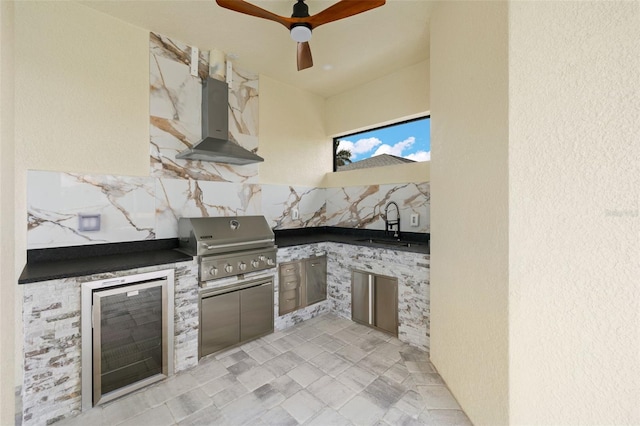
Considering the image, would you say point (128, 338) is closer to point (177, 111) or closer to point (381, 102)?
point (177, 111)

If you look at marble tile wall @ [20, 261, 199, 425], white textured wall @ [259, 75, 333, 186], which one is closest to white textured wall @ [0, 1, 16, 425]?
marble tile wall @ [20, 261, 199, 425]

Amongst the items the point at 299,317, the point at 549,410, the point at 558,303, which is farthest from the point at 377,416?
the point at 299,317

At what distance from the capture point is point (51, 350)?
1490mm

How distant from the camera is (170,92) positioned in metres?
2.45

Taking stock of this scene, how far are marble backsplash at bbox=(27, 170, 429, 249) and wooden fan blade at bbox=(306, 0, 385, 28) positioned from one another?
179 cm

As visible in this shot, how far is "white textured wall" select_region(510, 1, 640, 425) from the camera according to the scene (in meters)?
1.02

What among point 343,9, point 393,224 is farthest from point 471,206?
point 393,224

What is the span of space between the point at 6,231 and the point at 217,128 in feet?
5.51

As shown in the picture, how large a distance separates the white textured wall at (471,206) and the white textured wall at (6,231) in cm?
228

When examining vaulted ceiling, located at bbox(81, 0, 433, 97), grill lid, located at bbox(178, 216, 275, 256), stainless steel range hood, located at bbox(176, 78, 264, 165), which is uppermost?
vaulted ceiling, located at bbox(81, 0, 433, 97)

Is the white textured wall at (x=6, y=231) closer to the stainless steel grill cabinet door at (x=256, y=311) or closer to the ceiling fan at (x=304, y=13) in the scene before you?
the ceiling fan at (x=304, y=13)

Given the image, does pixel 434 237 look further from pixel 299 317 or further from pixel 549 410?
Result: pixel 299 317

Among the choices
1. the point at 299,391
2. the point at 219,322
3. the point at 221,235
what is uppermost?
the point at 221,235

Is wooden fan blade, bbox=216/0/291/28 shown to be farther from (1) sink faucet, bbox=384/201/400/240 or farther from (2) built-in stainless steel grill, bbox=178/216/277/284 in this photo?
(1) sink faucet, bbox=384/201/400/240
